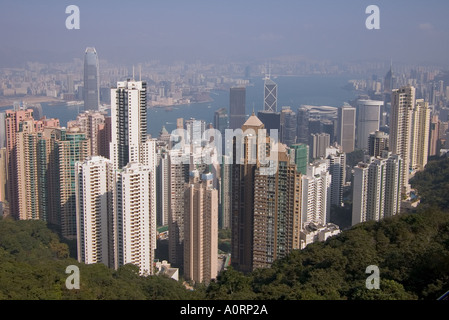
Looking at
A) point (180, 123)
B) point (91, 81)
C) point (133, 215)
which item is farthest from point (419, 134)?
point (133, 215)

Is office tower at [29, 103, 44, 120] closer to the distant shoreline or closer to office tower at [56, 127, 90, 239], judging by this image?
the distant shoreline

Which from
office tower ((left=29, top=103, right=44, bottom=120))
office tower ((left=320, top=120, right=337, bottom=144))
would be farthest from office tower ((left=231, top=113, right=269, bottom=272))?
office tower ((left=320, top=120, right=337, bottom=144))

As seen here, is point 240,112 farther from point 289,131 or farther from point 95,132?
point 95,132

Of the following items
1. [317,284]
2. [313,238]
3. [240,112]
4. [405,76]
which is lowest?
[313,238]

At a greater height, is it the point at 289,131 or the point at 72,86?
the point at 72,86

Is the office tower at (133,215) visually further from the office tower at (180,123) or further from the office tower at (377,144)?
the office tower at (377,144)

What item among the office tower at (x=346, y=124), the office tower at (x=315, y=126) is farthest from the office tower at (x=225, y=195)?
the office tower at (x=346, y=124)

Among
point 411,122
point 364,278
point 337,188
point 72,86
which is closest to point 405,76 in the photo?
point 411,122
